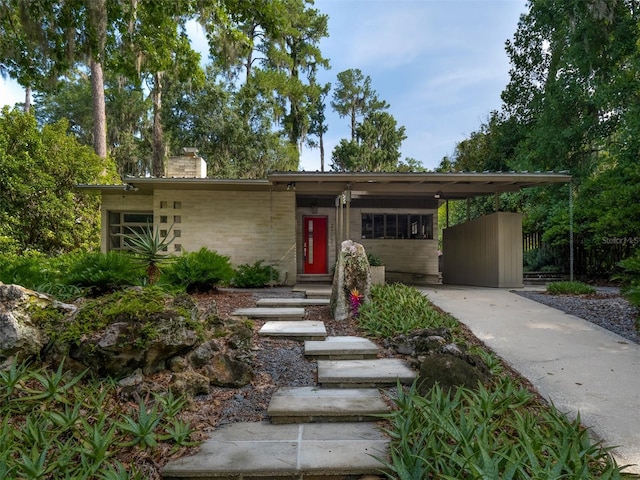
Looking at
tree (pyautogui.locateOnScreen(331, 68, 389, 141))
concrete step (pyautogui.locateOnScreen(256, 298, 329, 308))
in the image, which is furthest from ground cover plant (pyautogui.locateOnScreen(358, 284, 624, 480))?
tree (pyautogui.locateOnScreen(331, 68, 389, 141))

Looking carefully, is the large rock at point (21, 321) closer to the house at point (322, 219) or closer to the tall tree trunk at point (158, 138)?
the house at point (322, 219)

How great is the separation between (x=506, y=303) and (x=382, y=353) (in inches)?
147

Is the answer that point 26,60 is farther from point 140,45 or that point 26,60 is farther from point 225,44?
point 225,44

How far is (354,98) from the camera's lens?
1164 inches

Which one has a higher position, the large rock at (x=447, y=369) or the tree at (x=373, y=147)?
the tree at (x=373, y=147)

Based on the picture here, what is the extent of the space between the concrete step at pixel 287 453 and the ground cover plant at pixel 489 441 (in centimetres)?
17

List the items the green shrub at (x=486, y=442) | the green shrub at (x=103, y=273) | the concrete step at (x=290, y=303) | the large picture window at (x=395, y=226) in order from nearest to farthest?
the green shrub at (x=486, y=442) → the green shrub at (x=103, y=273) → the concrete step at (x=290, y=303) → the large picture window at (x=395, y=226)

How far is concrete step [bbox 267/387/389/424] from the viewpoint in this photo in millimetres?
2629

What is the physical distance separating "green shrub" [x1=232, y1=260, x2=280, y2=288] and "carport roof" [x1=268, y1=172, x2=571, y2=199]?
7.23 feet

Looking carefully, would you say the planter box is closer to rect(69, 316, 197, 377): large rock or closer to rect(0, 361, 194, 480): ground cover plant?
rect(69, 316, 197, 377): large rock

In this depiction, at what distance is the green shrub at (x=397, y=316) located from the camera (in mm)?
4625

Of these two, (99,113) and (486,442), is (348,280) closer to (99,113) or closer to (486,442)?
(486,442)

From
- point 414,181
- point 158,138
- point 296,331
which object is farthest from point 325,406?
point 158,138

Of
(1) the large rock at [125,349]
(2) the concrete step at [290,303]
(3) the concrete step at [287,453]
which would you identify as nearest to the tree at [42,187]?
(2) the concrete step at [290,303]
